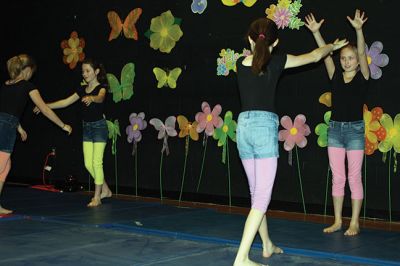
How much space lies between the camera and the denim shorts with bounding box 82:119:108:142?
224 inches

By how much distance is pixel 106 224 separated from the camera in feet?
15.1

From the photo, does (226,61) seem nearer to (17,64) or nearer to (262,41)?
(17,64)

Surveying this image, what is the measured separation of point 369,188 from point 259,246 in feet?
5.44

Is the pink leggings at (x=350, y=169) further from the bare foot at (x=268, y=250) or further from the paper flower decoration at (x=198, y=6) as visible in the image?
the paper flower decoration at (x=198, y=6)

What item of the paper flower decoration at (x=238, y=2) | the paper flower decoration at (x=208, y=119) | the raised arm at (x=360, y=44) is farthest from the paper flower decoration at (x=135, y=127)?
Result: the raised arm at (x=360, y=44)

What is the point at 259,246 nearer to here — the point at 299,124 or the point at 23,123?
the point at 299,124

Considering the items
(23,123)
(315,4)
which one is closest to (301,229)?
(315,4)

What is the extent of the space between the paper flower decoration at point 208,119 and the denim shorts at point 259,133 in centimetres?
267

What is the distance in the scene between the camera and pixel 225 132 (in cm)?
593

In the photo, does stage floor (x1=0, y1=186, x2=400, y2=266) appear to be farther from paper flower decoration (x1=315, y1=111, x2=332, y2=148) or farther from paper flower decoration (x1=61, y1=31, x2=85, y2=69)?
paper flower decoration (x1=61, y1=31, x2=85, y2=69)

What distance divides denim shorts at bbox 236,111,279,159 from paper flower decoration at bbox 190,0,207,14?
312 centimetres

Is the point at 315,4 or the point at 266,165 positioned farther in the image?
the point at 315,4

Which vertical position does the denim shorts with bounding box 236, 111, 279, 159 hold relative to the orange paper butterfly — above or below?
below

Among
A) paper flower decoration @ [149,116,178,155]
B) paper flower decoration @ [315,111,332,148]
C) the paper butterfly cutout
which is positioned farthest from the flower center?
paper flower decoration @ [315,111,332,148]
